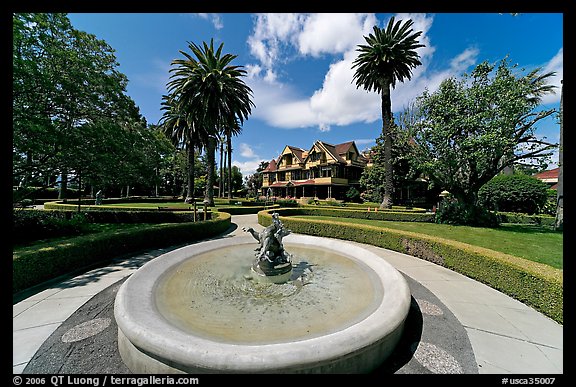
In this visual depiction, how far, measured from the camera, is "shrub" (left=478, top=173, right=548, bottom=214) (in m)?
20.0

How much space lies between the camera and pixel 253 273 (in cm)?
626

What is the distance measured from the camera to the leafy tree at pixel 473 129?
1302 cm

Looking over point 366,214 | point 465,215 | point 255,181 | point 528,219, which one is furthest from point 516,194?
point 255,181

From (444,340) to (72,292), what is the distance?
8.95 m

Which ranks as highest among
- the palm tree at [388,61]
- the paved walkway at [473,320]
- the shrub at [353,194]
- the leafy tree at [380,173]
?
the palm tree at [388,61]

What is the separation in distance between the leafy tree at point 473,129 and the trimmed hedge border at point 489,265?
312 inches

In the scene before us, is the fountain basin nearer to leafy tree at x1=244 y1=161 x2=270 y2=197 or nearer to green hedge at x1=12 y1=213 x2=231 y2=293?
green hedge at x1=12 y1=213 x2=231 y2=293

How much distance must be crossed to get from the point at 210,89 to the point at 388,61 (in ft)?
72.1

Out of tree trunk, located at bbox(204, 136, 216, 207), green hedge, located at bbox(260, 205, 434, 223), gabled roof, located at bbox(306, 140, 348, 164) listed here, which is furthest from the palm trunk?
gabled roof, located at bbox(306, 140, 348, 164)

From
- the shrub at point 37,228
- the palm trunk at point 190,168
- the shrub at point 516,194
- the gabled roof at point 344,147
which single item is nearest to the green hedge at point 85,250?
the shrub at point 37,228

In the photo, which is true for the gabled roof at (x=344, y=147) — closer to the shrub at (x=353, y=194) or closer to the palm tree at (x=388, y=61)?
the shrub at (x=353, y=194)

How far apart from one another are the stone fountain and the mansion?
1306 inches

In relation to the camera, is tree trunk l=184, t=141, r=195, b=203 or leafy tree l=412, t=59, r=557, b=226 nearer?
leafy tree l=412, t=59, r=557, b=226
